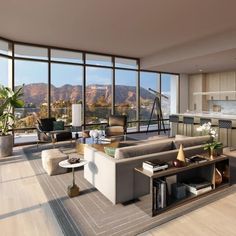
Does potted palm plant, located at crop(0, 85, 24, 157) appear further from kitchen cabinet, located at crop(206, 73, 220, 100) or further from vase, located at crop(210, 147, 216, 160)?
kitchen cabinet, located at crop(206, 73, 220, 100)

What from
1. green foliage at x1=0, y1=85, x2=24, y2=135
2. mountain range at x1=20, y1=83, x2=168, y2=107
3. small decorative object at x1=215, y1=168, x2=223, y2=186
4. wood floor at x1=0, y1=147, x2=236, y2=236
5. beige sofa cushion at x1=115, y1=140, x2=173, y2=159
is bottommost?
wood floor at x1=0, y1=147, x2=236, y2=236

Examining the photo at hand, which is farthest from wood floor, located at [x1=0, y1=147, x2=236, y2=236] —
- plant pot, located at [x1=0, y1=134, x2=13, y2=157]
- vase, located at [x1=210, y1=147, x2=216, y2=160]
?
plant pot, located at [x1=0, y1=134, x2=13, y2=157]

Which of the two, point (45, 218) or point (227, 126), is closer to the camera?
point (45, 218)

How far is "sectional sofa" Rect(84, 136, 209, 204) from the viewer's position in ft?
9.58

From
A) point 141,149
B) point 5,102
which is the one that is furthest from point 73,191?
point 5,102

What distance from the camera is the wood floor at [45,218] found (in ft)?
7.97

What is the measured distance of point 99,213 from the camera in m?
2.81

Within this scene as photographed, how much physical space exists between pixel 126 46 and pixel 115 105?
2.61 metres

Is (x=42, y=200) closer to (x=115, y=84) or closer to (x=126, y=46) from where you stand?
(x=126, y=46)

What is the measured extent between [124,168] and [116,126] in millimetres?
4412

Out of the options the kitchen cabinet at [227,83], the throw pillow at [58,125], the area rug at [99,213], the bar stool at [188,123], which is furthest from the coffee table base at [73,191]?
the kitchen cabinet at [227,83]

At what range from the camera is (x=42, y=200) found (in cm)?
318

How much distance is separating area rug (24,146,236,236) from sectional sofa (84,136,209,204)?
147mm

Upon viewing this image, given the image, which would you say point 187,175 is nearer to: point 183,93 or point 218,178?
point 218,178
